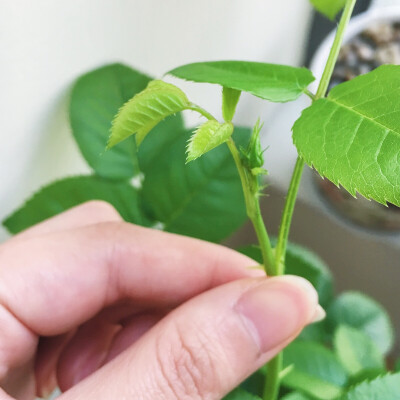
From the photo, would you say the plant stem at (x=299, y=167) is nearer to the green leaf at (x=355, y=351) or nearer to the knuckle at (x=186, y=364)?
the knuckle at (x=186, y=364)

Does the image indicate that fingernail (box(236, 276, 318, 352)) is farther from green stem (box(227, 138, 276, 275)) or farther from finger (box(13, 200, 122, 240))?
finger (box(13, 200, 122, 240))

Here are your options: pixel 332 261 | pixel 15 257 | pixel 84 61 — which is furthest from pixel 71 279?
pixel 332 261

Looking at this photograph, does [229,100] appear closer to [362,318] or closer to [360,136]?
[360,136]

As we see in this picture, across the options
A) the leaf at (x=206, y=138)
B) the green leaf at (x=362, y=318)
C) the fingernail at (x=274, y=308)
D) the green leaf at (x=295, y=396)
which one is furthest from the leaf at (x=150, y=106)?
the green leaf at (x=362, y=318)

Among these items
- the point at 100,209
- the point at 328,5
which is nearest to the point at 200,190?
the point at 100,209

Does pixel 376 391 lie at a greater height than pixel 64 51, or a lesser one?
lesser

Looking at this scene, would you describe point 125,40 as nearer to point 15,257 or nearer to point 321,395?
point 15,257

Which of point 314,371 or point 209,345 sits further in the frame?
point 314,371
